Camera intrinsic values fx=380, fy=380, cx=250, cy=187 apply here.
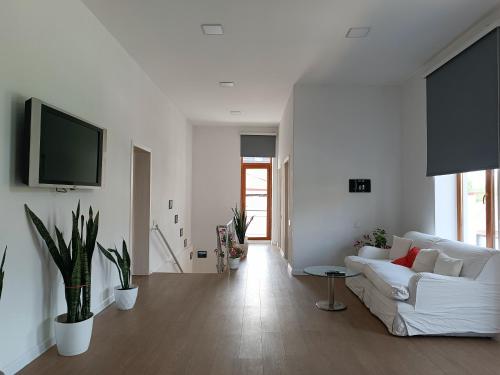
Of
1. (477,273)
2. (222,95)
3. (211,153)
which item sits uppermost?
(222,95)

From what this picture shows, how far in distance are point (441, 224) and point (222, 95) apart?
3926 mm

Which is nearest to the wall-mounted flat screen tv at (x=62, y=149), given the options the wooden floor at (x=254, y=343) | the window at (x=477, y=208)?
the wooden floor at (x=254, y=343)

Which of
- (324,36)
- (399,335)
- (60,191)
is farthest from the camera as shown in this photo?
(324,36)

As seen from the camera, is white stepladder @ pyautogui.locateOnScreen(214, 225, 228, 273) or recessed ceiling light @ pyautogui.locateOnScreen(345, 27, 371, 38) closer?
recessed ceiling light @ pyautogui.locateOnScreen(345, 27, 371, 38)

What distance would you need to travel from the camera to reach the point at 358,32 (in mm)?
4027

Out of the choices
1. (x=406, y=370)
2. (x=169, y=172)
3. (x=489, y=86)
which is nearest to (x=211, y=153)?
(x=169, y=172)

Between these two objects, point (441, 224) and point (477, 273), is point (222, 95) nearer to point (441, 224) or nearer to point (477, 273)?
point (441, 224)

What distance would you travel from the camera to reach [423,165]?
5.19 metres

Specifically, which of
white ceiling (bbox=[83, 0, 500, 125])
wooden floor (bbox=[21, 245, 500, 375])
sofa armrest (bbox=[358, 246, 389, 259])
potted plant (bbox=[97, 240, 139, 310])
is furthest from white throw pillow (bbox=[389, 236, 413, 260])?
potted plant (bbox=[97, 240, 139, 310])

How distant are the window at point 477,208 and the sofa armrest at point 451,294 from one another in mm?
813

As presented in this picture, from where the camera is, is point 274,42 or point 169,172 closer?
point 274,42

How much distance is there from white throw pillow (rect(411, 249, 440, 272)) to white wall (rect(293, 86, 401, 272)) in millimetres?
1720

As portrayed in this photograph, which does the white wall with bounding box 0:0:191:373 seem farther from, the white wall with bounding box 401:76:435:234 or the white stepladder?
the white wall with bounding box 401:76:435:234

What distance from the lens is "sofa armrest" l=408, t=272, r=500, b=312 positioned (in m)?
3.32
